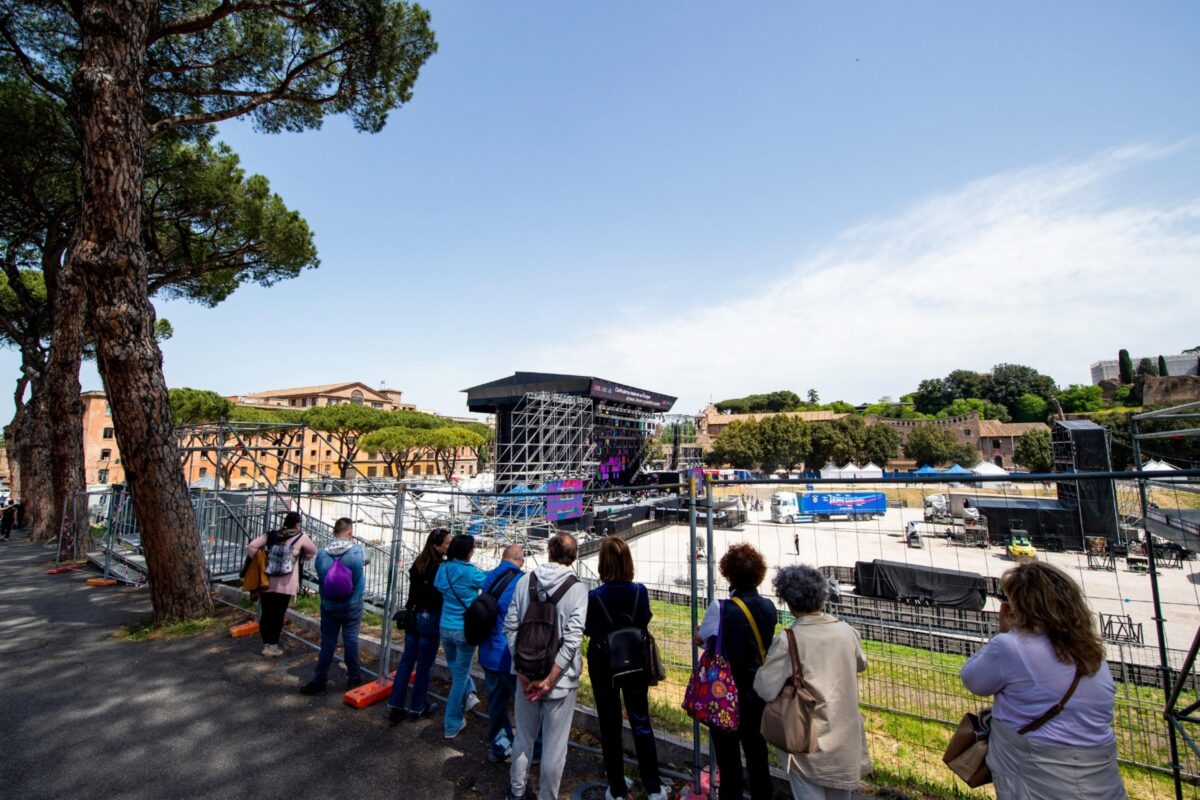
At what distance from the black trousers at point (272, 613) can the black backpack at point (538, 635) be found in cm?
332

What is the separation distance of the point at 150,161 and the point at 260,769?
13.7 meters

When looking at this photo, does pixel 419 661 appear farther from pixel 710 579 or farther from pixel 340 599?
pixel 710 579

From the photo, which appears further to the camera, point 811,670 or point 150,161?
point 150,161

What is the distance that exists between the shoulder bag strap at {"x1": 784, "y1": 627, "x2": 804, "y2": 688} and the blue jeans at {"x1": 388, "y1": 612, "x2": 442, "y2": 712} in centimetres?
247

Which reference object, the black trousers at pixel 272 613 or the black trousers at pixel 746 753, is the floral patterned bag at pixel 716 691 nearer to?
the black trousers at pixel 746 753

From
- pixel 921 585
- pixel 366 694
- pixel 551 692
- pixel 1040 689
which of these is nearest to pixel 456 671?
pixel 551 692

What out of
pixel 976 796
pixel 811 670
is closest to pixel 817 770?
pixel 811 670

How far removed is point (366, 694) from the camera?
4.01 metres

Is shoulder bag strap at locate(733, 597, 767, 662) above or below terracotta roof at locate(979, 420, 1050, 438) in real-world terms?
below

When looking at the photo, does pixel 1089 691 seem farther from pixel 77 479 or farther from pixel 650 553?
pixel 650 553

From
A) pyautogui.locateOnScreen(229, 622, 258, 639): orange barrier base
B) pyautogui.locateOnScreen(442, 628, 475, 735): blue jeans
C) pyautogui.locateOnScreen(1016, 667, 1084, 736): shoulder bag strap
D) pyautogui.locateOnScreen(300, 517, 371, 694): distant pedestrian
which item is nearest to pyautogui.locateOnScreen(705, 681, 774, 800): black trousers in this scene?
pyautogui.locateOnScreen(1016, 667, 1084, 736): shoulder bag strap

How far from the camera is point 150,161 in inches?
452

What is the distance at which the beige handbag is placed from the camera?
2.14 meters

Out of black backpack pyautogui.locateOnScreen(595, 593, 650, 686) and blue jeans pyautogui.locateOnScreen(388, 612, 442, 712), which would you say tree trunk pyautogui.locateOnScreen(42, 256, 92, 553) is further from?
black backpack pyautogui.locateOnScreen(595, 593, 650, 686)
